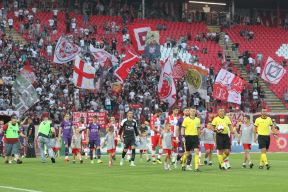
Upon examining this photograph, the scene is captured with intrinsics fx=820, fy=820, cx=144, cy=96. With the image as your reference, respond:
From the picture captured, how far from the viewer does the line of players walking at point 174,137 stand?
89.4 ft

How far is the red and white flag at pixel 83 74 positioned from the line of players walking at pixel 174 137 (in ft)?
19.1

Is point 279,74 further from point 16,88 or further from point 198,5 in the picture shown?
point 198,5

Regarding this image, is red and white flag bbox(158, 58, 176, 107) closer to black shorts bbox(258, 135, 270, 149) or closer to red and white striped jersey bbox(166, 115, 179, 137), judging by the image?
red and white striped jersey bbox(166, 115, 179, 137)

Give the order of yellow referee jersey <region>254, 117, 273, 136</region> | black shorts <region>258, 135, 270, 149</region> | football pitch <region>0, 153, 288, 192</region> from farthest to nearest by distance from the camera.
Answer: yellow referee jersey <region>254, 117, 273, 136</region> → black shorts <region>258, 135, 270, 149</region> → football pitch <region>0, 153, 288, 192</region>

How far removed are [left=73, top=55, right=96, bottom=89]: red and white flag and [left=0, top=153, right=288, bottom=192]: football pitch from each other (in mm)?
13848

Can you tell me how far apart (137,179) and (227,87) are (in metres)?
21.1

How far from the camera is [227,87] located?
43.6 metres

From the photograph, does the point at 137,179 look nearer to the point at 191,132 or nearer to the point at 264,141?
the point at 191,132

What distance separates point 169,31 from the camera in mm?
63844

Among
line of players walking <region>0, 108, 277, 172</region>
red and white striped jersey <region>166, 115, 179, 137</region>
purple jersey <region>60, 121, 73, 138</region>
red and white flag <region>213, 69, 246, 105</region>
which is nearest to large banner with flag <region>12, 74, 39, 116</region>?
line of players walking <region>0, 108, 277, 172</region>

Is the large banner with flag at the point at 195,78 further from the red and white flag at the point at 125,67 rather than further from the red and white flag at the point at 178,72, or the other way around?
the red and white flag at the point at 125,67

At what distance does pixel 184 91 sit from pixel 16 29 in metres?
12.5

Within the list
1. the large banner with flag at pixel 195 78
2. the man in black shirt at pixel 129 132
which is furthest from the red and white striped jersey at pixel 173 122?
the large banner with flag at pixel 195 78

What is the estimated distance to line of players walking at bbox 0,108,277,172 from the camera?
2723cm
